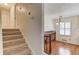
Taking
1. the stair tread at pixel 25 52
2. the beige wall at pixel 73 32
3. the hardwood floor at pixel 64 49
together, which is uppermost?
the beige wall at pixel 73 32

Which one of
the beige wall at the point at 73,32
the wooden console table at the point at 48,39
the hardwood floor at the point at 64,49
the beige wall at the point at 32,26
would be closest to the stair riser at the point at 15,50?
the beige wall at the point at 32,26

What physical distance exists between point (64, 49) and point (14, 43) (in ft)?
2.45

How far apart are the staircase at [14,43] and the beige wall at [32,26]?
0.08 metres

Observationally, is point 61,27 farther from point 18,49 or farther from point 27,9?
point 18,49

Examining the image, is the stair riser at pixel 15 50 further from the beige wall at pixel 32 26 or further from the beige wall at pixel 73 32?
the beige wall at pixel 73 32

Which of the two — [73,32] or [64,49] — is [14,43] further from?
[73,32]

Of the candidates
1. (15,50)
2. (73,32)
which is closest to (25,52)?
(15,50)

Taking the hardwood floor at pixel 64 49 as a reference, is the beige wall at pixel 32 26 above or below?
above

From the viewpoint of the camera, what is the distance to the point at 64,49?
1596 millimetres

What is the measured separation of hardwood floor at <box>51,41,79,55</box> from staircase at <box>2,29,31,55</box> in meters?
0.39

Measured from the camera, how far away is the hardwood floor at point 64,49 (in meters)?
1.57

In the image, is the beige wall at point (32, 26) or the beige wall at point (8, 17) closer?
the beige wall at point (8, 17)

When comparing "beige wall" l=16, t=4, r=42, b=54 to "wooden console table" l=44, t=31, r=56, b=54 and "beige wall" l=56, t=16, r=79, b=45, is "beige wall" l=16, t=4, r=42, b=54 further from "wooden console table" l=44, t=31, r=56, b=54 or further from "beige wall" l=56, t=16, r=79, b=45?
"beige wall" l=56, t=16, r=79, b=45
